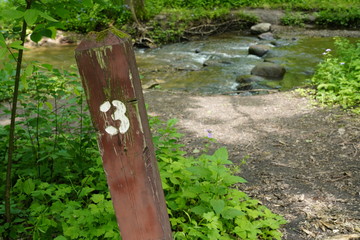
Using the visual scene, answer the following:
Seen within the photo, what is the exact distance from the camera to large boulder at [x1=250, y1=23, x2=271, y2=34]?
13.5 meters

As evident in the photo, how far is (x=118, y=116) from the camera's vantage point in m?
1.35

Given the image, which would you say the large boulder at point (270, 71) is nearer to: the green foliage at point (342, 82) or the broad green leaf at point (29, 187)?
the green foliage at point (342, 82)

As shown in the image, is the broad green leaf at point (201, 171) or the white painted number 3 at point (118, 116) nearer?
the white painted number 3 at point (118, 116)

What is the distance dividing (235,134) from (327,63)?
2907 mm

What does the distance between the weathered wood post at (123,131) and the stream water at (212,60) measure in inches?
215

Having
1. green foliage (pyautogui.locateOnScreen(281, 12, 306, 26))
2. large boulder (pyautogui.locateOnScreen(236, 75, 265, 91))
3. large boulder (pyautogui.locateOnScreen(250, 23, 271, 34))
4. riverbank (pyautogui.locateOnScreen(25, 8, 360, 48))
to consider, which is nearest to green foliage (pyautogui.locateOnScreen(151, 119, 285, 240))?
large boulder (pyautogui.locateOnScreen(236, 75, 265, 91))

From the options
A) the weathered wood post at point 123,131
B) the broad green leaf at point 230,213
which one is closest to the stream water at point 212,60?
the broad green leaf at point 230,213

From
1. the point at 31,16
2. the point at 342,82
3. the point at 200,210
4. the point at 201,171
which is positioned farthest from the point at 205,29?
the point at 31,16

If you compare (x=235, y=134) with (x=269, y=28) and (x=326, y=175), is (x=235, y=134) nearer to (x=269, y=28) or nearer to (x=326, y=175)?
(x=326, y=175)

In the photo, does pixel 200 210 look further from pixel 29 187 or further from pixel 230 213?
pixel 29 187

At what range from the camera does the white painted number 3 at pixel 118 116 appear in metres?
1.33

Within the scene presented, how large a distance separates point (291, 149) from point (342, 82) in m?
1.94

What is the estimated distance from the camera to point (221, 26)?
1433 centimetres

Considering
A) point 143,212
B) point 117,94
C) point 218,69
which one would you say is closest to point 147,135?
point 117,94
